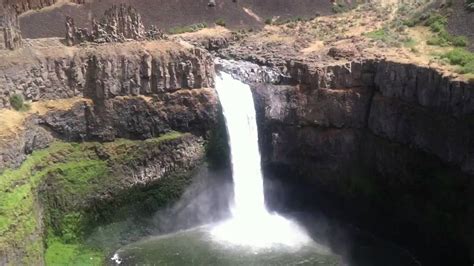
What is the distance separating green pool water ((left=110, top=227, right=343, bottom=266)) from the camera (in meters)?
31.2

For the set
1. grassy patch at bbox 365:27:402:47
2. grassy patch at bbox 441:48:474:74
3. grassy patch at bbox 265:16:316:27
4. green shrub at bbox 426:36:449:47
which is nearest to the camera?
grassy patch at bbox 441:48:474:74

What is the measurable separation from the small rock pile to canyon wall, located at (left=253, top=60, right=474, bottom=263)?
315 inches

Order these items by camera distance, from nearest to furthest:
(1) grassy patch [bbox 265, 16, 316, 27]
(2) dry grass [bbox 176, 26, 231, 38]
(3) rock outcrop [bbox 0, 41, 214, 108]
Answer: (3) rock outcrop [bbox 0, 41, 214, 108] < (2) dry grass [bbox 176, 26, 231, 38] < (1) grassy patch [bbox 265, 16, 316, 27]

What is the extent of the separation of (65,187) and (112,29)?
31.2ft

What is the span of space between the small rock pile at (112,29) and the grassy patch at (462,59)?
16997 mm

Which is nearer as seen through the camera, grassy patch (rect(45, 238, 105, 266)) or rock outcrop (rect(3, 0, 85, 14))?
grassy patch (rect(45, 238, 105, 266))

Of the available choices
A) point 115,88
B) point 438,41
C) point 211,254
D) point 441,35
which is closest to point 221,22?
point 115,88

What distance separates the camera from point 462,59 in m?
31.6

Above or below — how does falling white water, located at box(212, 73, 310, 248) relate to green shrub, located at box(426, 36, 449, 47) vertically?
below

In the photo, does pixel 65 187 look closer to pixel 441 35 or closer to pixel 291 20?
pixel 441 35

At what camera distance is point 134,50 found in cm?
3456

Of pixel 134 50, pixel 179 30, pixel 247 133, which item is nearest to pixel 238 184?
pixel 247 133


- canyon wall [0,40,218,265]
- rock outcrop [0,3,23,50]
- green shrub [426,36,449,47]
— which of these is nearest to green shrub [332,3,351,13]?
green shrub [426,36,449,47]

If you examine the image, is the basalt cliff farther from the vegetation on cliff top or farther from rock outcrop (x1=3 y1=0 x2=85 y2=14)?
rock outcrop (x1=3 y1=0 x2=85 y2=14)
